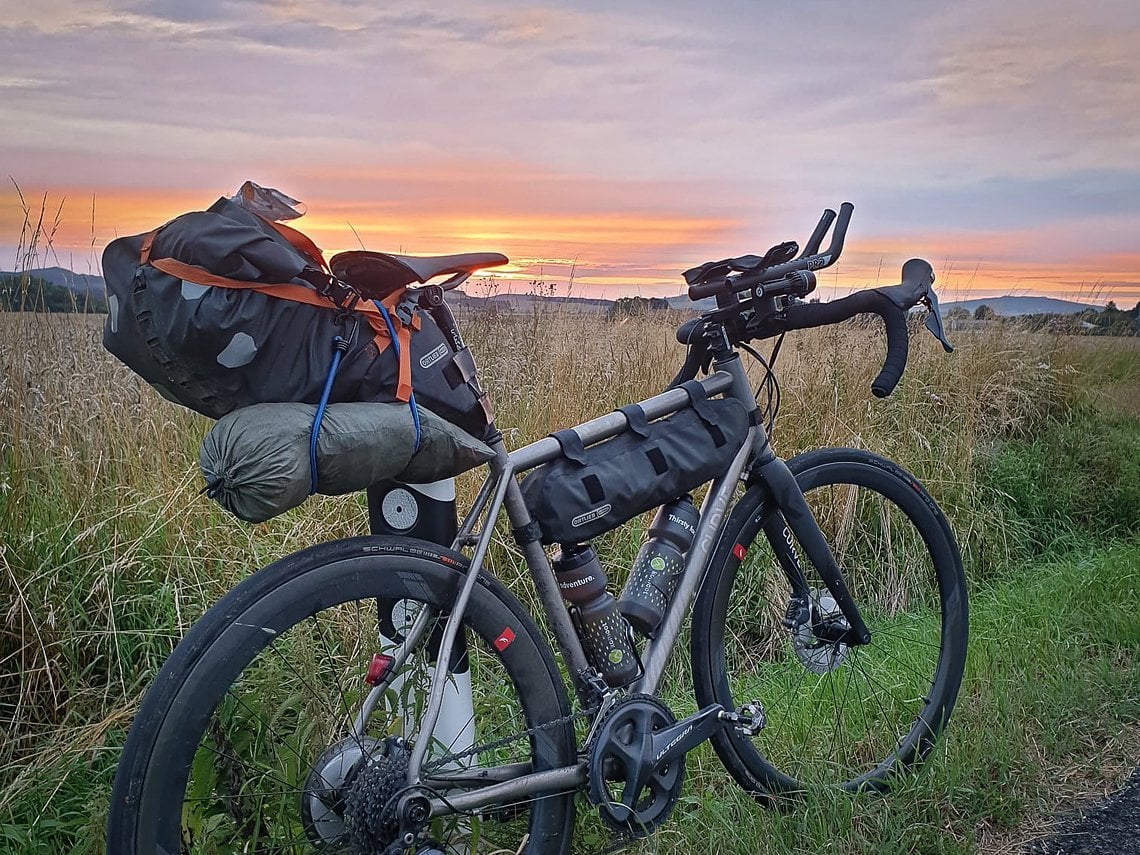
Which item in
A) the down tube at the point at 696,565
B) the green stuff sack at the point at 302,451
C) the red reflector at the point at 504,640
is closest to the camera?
the green stuff sack at the point at 302,451

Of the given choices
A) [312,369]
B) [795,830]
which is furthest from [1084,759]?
[312,369]

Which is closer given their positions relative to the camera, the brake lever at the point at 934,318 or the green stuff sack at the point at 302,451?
the green stuff sack at the point at 302,451

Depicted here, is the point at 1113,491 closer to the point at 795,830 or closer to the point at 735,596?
the point at 735,596

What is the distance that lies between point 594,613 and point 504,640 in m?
0.30

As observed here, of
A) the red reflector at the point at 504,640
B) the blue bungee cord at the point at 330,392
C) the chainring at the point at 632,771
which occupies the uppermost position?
the blue bungee cord at the point at 330,392

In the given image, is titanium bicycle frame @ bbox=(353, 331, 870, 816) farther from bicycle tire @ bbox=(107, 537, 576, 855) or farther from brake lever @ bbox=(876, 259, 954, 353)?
brake lever @ bbox=(876, 259, 954, 353)

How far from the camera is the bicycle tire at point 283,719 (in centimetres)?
167

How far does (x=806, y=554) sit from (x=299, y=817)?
5.38ft

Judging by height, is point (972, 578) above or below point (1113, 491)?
below

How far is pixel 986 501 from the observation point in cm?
563

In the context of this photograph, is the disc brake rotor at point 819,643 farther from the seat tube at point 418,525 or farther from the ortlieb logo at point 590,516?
the seat tube at point 418,525

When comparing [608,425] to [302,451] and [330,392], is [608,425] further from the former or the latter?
[302,451]

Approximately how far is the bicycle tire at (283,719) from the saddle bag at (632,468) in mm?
258

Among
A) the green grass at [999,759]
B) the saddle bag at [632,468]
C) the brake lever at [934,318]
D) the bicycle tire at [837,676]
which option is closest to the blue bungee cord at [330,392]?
the saddle bag at [632,468]
